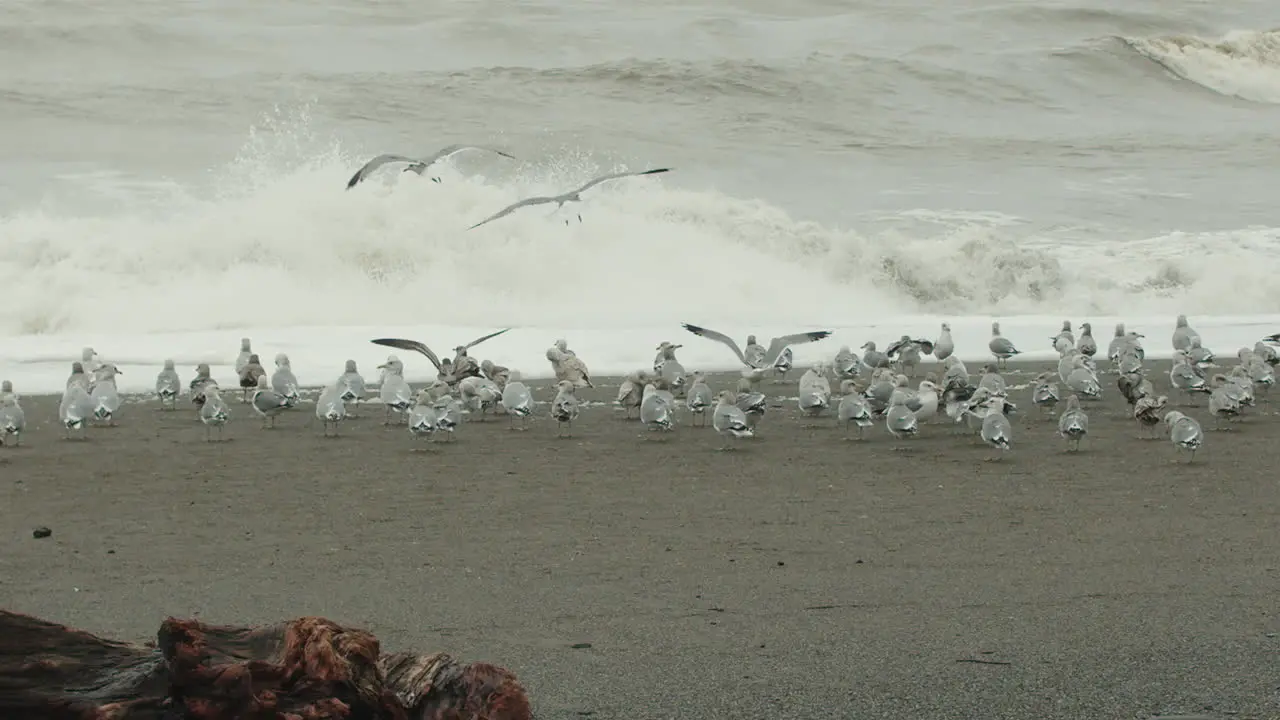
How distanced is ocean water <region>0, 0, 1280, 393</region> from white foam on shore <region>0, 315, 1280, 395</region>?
0.38 feet

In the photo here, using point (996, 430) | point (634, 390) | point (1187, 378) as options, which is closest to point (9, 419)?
point (634, 390)

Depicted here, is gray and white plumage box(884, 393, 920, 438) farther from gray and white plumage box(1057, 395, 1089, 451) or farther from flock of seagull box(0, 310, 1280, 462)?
gray and white plumage box(1057, 395, 1089, 451)

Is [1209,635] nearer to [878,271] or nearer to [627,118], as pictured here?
[878,271]

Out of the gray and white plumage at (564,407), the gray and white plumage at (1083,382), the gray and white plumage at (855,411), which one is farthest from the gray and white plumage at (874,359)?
the gray and white plumage at (564,407)

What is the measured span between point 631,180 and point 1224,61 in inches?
1131

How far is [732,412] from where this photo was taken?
13414 millimetres

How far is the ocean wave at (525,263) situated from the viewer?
86.8 ft

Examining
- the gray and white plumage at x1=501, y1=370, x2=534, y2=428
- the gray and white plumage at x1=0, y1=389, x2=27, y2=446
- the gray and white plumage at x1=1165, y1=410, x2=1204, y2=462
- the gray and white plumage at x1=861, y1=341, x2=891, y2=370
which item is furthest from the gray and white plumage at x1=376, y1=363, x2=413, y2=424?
the gray and white plumage at x1=1165, y1=410, x2=1204, y2=462

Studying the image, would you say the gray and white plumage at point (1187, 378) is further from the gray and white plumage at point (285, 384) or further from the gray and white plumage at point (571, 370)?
the gray and white plumage at point (285, 384)

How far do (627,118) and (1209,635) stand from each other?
117 feet

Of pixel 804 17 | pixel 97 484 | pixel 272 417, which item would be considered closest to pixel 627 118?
pixel 804 17

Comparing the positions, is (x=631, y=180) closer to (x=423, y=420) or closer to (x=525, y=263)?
(x=525, y=263)

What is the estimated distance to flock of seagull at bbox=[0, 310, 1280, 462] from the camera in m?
13.3

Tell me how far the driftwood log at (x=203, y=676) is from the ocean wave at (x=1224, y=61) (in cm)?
5292
